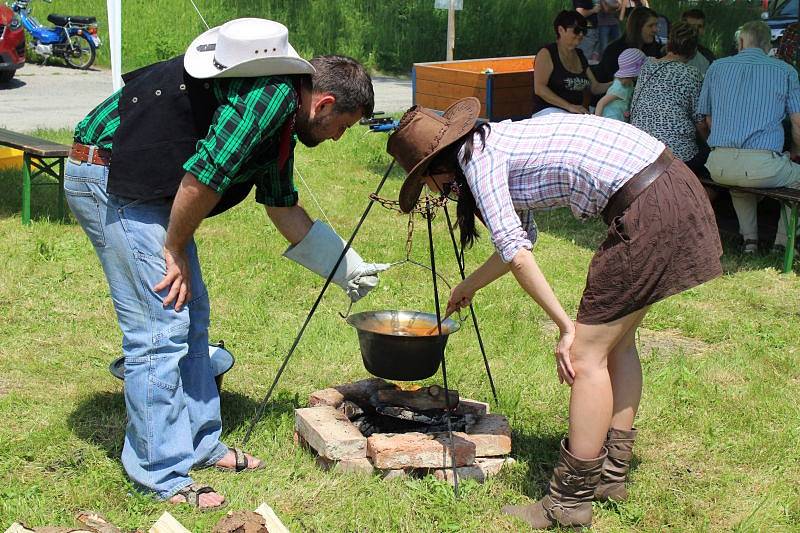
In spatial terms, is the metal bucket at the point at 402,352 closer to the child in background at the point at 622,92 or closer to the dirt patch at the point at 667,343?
the dirt patch at the point at 667,343

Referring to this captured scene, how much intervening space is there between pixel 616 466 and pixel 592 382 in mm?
590

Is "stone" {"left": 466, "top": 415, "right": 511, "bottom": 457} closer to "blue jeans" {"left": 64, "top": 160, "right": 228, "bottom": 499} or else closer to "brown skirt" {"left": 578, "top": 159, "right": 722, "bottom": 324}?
"brown skirt" {"left": 578, "top": 159, "right": 722, "bottom": 324}

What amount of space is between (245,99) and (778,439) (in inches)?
111

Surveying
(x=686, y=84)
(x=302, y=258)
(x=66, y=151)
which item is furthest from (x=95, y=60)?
(x=302, y=258)

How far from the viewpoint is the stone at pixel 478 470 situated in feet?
12.5

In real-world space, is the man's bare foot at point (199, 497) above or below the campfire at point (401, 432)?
below

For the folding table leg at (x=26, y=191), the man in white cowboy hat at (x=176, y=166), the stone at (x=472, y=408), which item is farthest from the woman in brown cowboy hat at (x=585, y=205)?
the folding table leg at (x=26, y=191)

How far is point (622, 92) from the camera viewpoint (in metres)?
8.35

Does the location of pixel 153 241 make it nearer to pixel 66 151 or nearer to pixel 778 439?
pixel 778 439

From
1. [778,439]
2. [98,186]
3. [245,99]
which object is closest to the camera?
[245,99]

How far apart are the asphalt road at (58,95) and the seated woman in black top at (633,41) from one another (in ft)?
14.9

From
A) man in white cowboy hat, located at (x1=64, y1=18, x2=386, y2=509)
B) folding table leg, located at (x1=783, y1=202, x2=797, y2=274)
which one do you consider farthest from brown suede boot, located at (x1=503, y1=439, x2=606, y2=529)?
folding table leg, located at (x1=783, y1=202, x2=797, y2=274)

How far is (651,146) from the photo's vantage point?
3287mm

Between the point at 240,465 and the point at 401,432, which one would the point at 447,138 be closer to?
the point at 401,432
